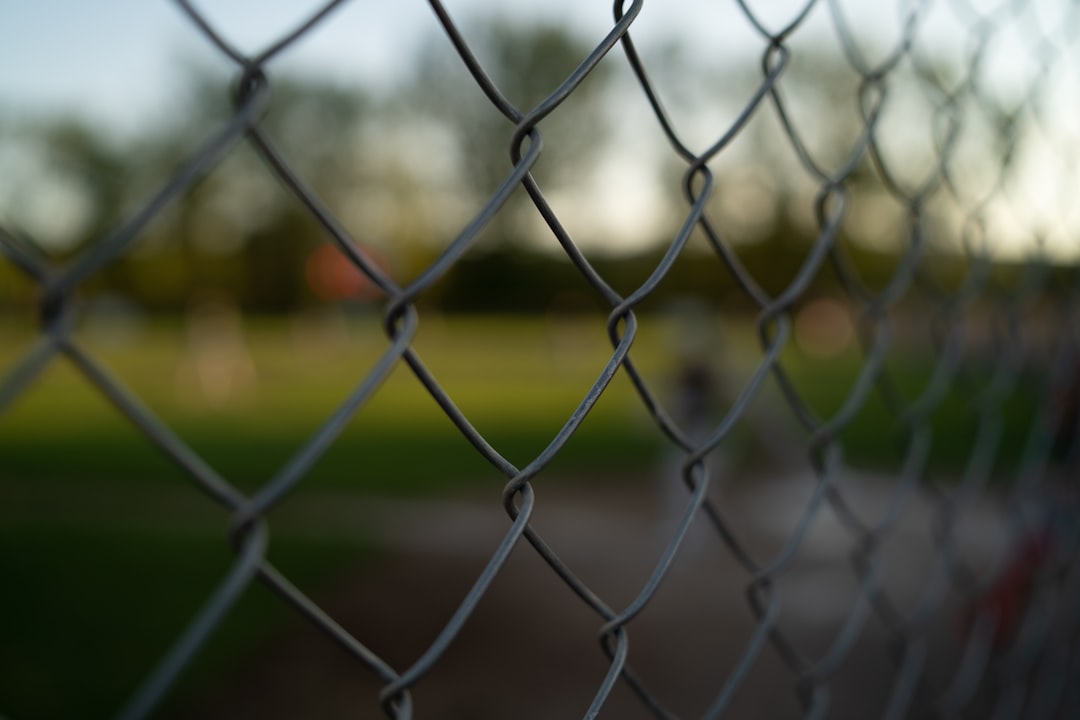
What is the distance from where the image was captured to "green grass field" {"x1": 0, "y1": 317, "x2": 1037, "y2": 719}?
4.31m

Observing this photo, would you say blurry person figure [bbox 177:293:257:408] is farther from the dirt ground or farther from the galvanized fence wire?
the galvanized fence wire

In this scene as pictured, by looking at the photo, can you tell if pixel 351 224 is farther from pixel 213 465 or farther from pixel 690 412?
pixel 690 412

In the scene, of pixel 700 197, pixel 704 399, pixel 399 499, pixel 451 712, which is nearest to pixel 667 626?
pixel 451 712

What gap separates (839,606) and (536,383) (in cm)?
1179

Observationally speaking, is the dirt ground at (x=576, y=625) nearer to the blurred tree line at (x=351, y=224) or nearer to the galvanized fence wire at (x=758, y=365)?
the galvanized fence wire at (x=758, y=365)

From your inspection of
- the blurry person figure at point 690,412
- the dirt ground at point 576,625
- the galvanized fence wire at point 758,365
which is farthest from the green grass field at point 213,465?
the blurry person figure at point 690,412

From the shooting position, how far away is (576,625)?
464cm

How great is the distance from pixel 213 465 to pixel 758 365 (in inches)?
352

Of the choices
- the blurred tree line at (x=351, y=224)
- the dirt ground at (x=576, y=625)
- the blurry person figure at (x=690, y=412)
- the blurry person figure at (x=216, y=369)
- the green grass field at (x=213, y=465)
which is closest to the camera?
the dirt ground at (x=576, y=625)

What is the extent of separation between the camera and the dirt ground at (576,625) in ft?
12.4

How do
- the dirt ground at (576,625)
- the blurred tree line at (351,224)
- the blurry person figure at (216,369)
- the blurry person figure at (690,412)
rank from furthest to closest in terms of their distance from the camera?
the blurred tree line at (351,224) < the blurry person figure at (216,369) < the blurry person figure at (690,412) < the dirt ground at (576,625)

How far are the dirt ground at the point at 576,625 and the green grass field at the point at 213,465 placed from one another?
458 millimetres

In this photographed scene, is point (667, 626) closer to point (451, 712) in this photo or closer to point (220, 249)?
point (451, 712)

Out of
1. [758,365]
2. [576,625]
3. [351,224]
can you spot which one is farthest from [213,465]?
[351,224]
